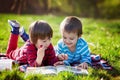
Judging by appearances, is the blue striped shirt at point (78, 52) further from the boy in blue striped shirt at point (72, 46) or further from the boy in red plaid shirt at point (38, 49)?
the boy in red plaid shirt at point (38, 49)

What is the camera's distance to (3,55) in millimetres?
5414

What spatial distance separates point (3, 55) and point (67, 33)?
1153 millimetres

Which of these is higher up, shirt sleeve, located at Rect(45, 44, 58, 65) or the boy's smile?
the boy's smile

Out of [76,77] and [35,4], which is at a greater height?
[35,4]

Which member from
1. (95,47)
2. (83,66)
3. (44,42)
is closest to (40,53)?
(44,42)

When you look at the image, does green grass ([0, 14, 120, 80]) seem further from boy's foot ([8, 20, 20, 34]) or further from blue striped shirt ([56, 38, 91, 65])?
boy's foot ([8, 20, 20, 34])

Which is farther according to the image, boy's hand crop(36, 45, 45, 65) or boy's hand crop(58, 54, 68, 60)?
boy's hand crop(58, 54, 68, 60)

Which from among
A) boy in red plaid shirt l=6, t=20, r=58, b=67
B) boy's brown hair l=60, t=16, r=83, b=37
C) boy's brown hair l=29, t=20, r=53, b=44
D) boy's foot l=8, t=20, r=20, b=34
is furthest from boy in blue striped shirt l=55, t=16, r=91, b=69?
boy's foot l=8, t=20, r=20, b=34

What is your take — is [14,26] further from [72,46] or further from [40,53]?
[40,53]

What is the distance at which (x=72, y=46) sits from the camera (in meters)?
5.17

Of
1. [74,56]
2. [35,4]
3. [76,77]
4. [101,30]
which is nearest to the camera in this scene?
[76,77]

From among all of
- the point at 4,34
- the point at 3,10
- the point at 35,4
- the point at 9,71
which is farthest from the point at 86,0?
the point at 9,71

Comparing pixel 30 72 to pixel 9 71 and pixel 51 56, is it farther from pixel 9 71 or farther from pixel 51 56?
pixel 51 56

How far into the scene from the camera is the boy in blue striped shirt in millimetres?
4836
